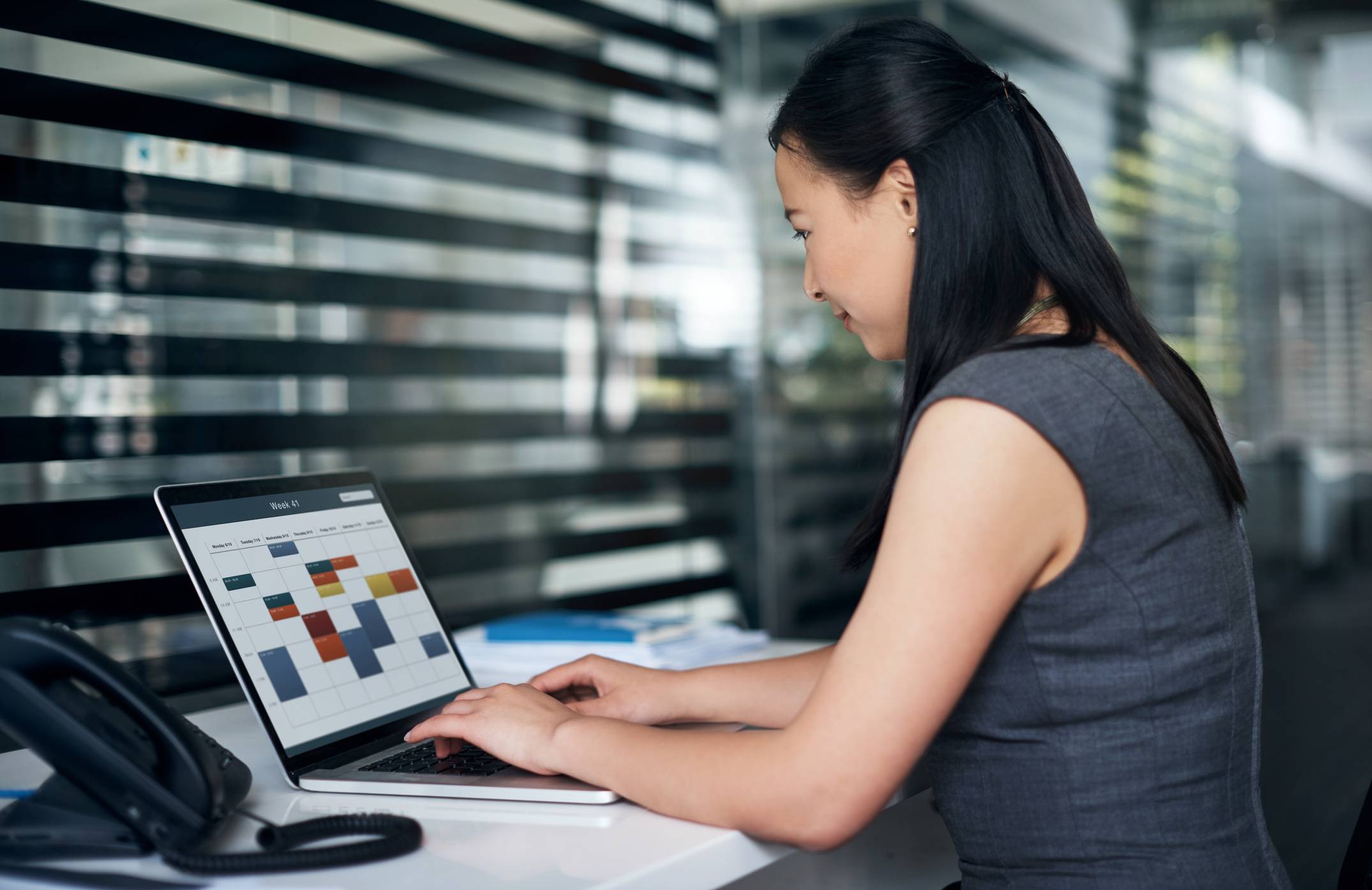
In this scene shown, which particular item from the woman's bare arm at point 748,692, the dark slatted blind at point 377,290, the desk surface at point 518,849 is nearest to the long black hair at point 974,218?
the woman's bare arm at point 748,692

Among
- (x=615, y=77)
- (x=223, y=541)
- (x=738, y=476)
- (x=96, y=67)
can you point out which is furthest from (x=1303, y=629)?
(x=96, y=67)

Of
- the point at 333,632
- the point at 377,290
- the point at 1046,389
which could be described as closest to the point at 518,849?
the point at 333,632

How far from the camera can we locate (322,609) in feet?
4.24

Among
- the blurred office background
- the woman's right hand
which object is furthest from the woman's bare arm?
the blurred office background

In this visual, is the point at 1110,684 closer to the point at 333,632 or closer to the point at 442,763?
the point at 442,763

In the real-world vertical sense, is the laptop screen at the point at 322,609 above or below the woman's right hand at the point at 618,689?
above

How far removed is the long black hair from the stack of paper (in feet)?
1.76

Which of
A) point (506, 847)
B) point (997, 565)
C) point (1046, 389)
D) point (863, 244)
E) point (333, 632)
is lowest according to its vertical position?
point (506, 847)

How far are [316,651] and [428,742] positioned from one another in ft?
0.48

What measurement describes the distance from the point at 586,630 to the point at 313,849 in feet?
2.54

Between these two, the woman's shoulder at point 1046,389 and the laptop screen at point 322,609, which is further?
the laptop screen at point 322,609

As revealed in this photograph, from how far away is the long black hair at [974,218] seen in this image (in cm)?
112

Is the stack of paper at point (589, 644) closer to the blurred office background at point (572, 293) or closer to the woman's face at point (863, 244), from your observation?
the blurred office background at point (572, 293)

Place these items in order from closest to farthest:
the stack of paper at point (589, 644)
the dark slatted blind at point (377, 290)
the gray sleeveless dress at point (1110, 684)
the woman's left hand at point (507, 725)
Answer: the gray sleeveless dress at point (1110, 684) → the woman's left hand at point (507, 725) → the dark slatted blind at point (377, 290) → the stack of paper at point (589, 644)
